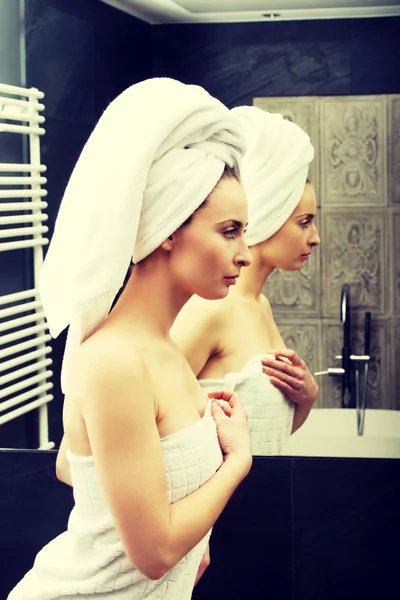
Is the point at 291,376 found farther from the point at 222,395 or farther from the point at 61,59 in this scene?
the point at 61,59

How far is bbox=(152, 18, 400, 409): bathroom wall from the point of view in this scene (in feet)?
5.65

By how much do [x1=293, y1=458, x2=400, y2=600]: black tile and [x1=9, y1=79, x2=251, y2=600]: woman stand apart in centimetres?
65

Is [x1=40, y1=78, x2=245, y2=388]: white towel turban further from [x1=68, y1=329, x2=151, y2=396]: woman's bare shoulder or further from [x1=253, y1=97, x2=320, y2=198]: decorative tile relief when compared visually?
[x1=253, y1=97, x2=320, y2=198]: decorative tile relief

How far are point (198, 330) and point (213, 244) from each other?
1.67ft

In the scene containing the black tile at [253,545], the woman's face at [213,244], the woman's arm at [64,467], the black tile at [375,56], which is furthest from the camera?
the black tile at [253,545]

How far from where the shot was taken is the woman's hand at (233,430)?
118 centimetres

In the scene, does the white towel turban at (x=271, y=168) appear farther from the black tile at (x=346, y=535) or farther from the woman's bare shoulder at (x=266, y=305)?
the black tile at (x=346, y=535)

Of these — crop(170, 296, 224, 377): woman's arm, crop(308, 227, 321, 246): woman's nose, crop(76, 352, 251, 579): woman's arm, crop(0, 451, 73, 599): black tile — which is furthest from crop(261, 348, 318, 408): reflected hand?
crop(76, 352, 251, 579): woman's arm

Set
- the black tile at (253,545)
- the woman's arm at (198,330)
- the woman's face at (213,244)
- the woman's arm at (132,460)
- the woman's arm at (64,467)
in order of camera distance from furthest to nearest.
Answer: the black tile at (253,545)
the woman's arm at (198,330)
the woman's arm at (64,467)
the woman's face at (213,244)
the woman's arm at (132,460)

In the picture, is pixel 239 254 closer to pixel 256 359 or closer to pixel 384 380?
pixel 256 359

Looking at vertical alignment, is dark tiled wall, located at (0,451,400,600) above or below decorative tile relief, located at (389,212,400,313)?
below

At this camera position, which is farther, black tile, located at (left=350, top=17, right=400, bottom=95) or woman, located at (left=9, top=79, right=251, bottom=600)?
black tile, located at (left=350, top=17, right=400, bottom=95)

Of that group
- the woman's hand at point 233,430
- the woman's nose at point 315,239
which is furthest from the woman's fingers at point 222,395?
the woman's nose at point 315,239

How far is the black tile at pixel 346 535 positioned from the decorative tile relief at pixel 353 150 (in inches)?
24.4
